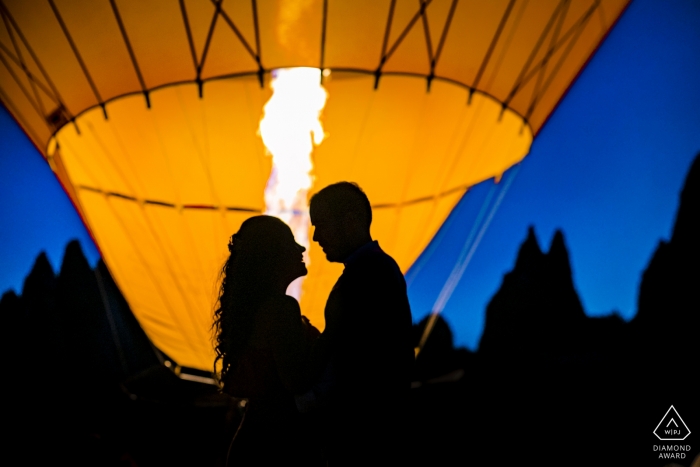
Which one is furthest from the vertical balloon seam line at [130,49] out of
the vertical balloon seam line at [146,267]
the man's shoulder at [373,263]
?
the man's shoulder at [373,263]

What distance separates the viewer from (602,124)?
2045 millimetres

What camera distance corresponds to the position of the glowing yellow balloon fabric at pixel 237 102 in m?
1.35

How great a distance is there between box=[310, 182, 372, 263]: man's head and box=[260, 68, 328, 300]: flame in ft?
1.68

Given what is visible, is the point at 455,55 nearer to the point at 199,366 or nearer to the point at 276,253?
the point at 276,253

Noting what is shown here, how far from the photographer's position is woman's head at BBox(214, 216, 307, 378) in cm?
94

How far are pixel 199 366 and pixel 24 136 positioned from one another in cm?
101

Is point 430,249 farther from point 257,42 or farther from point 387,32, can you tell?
point 257,42

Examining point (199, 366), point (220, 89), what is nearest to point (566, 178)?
point (220, 89)

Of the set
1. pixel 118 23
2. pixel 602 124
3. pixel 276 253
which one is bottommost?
pixel 276 253

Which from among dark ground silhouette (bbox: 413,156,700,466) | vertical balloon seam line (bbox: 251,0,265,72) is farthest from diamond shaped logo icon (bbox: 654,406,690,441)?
vertical balloon seam line (bbox: 251,0,265,72)

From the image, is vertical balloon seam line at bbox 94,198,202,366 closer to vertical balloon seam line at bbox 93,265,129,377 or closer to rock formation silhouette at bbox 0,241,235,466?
rock formation silhouette at bbox 0,241,235,466

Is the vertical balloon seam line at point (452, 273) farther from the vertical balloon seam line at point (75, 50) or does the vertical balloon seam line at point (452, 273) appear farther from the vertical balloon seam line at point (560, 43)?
the vertical balloon seam line at point (75, 50)

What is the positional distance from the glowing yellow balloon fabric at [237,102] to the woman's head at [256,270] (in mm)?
538

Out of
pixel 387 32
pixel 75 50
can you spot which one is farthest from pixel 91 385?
pixel 387 32
